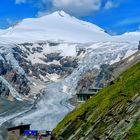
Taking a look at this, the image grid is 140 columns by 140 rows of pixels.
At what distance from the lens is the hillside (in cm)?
3725

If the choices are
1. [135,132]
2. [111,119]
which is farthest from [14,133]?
[135,132]

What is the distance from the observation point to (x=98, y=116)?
49062mm

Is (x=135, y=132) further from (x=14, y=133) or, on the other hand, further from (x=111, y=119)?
(x=14, y=133)

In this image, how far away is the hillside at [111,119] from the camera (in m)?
37.2

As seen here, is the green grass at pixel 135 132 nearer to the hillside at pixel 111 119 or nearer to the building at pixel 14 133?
the hillside at pixel 111 119

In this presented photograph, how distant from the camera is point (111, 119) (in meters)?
43.6

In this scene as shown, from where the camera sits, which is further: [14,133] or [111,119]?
[14,133]

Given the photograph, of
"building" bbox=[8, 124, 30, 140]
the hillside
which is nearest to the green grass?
the hillside

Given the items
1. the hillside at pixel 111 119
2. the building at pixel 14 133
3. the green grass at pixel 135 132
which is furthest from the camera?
the building at pixel 14 133

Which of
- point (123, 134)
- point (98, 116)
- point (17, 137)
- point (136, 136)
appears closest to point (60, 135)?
point (98, 116)

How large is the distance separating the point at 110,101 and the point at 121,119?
9.66m

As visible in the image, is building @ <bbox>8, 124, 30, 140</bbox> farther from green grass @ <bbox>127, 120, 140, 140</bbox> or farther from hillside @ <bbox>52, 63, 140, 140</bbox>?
green grass @ <bbox>127, 120, 140, 140</bbox>

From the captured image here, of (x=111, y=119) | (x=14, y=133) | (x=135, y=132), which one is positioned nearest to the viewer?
(x=135, y=132)

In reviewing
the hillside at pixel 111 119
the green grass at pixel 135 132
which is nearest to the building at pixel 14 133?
the hillside at pixel 111 119
